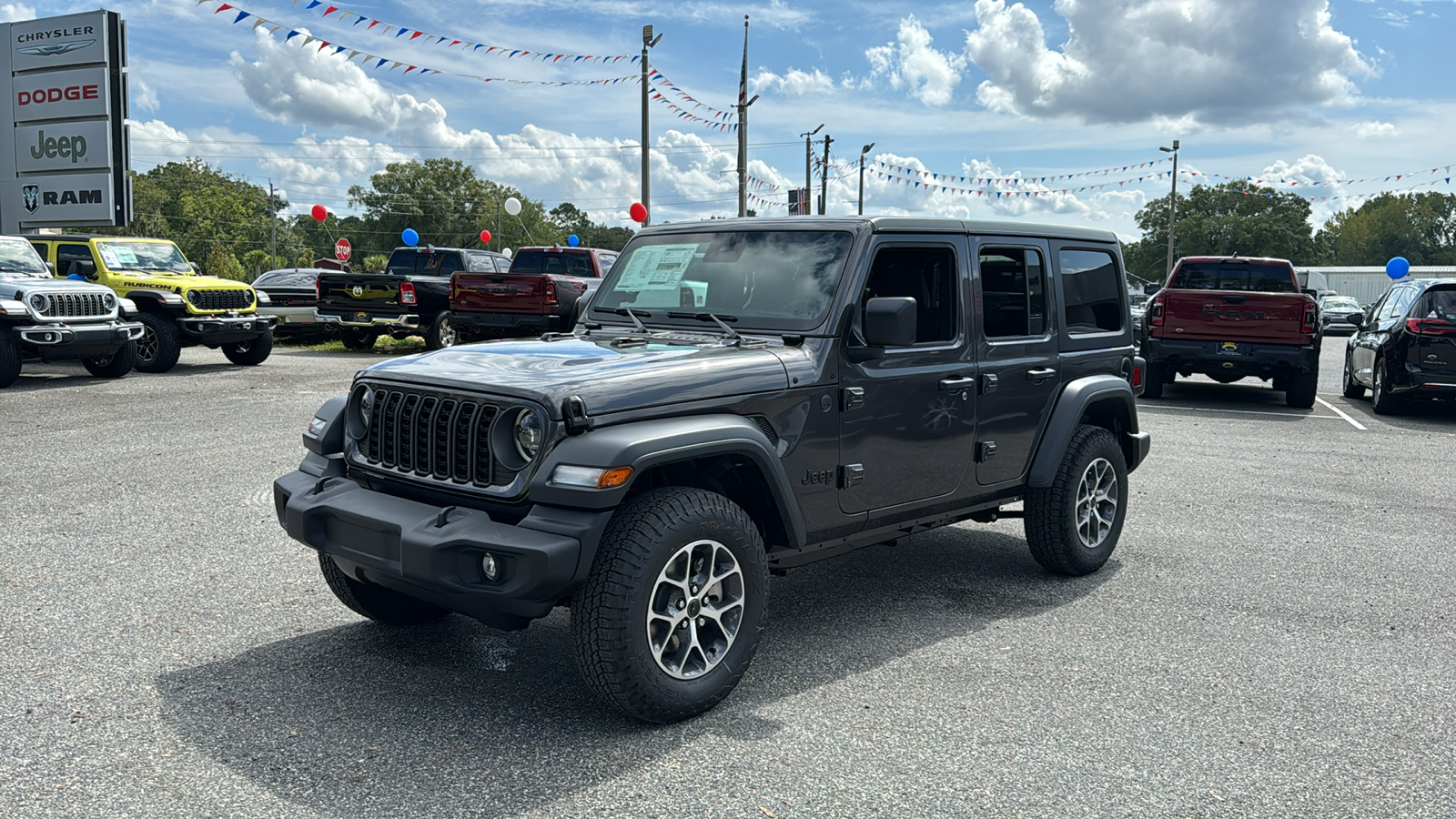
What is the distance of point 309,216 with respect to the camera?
91.6 metres

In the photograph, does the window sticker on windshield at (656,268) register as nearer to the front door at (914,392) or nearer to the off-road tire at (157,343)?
the front door at (914,392)

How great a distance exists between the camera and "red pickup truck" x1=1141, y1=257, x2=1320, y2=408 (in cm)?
1348

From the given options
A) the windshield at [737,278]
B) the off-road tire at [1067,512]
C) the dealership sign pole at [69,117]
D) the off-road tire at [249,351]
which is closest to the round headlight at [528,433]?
the windshield at [737,278]

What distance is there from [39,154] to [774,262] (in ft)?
83.6

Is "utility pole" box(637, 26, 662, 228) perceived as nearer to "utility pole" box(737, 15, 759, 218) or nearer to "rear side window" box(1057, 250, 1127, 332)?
"utility pole" box(737, 15, 759, 218)

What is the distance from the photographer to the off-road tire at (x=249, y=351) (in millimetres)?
17031

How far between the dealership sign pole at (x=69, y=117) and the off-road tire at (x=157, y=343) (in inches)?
405

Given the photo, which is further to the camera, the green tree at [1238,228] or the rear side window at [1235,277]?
the green tree at [1238,228]

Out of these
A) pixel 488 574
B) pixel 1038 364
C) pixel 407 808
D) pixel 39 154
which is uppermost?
pixel 39 154

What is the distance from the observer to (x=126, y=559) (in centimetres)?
574

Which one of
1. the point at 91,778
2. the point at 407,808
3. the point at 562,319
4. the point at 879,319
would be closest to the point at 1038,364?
the point at 879,319

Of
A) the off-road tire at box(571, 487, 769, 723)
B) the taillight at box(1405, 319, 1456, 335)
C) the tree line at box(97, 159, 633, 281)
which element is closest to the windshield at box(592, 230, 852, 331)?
the off-road tire at box(571, 487, 769, 723)

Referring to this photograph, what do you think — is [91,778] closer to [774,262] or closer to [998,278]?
[774,262]

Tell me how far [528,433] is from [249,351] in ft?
50.0
